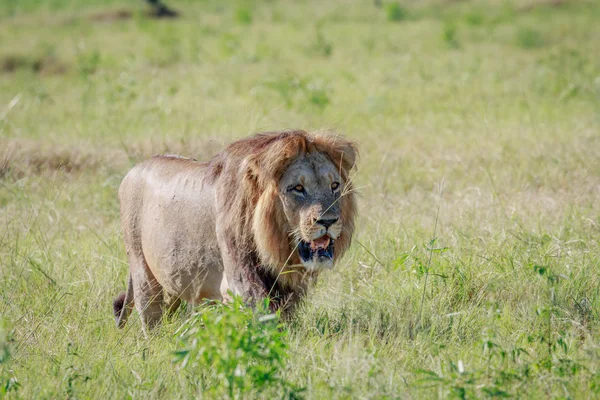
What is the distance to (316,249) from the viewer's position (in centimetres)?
389

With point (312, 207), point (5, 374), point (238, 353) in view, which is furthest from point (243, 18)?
point (238, 353)

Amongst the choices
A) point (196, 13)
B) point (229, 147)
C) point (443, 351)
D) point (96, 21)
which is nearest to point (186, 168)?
point (229, 147)

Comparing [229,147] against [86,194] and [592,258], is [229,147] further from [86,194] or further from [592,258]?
[86,194]

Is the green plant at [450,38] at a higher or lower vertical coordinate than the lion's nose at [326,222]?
lower

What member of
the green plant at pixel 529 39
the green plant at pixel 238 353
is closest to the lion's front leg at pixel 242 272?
the green plant at pixel 238 353

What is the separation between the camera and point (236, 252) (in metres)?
3.99

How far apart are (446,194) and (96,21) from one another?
17.3m

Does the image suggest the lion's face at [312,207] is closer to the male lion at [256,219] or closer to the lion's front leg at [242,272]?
the male lion at [256,219]

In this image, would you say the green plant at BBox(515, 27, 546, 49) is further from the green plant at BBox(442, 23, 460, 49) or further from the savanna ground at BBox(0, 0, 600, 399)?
the green plant at BBox(442, 23, 460, 49)

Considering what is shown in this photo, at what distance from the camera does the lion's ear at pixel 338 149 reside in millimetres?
4035

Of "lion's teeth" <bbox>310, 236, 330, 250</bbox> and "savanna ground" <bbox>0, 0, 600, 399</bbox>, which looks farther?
"lion's teeth" <bbox>310, 236, 330, 250</bbox>

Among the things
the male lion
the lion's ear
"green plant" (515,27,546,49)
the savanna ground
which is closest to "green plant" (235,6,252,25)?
the savanna ground

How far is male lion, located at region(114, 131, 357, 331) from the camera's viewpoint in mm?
3889

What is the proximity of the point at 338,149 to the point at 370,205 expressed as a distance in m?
2.70
